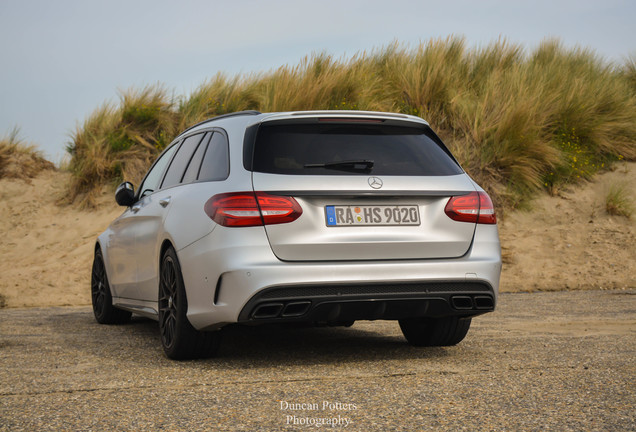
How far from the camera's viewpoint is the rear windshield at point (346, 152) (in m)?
5.07

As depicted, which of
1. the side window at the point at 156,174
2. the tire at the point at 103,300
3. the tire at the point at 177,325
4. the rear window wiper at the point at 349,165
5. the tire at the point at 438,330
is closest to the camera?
the rear window wiper at the point at 349,165

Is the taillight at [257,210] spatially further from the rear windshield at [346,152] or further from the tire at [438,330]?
the tire at [438,330]

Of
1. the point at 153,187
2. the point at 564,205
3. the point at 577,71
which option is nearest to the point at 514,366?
the point at 153,187

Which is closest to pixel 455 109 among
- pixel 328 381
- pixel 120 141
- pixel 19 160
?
pixel 120 141

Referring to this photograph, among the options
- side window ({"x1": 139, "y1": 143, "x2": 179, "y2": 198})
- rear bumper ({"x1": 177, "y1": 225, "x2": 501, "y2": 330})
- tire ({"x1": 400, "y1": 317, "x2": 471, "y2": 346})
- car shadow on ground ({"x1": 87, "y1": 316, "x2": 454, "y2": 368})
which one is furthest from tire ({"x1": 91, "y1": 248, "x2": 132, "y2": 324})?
tire ({"x1": 400, "y1": 317, "x2": 471, "y2": 346})

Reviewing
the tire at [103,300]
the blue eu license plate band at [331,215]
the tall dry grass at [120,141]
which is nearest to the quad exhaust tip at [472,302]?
the blue eu license plate band at [331,215]

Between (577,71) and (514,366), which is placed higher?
(514,366)

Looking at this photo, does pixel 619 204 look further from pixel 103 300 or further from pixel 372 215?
pixel 372 215

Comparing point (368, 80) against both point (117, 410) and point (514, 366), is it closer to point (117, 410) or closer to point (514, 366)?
point (514, 366)

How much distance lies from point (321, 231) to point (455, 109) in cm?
1254

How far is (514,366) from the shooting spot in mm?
5062

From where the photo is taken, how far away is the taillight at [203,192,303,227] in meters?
4.81

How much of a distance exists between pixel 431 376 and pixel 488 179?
36.3 feet

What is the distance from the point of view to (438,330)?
596 centimetres
